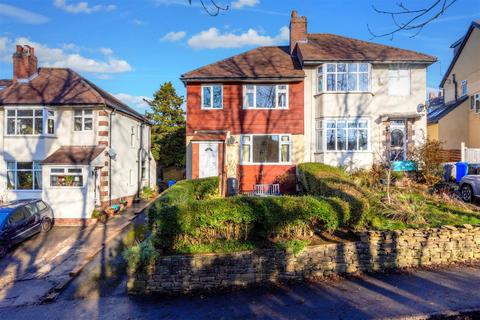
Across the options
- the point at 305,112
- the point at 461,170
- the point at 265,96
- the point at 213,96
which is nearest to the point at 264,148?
the point at 265,96

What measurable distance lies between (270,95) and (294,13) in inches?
246

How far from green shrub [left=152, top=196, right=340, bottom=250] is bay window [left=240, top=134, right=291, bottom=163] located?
10.0 m

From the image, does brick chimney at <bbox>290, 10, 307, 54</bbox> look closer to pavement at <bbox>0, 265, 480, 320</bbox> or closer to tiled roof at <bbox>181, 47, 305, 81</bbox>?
tiled roof at <bbox>181, 47, 305, 81</bbox>

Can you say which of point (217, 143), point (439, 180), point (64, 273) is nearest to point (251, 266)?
point (64, 273)

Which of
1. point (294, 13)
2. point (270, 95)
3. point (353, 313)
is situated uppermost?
point (294, 13)

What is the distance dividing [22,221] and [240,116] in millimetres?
11578

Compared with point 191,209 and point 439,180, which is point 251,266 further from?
point 439,180

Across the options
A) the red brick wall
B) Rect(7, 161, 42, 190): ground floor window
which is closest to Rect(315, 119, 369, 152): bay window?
the red brick wall

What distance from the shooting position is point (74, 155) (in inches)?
609

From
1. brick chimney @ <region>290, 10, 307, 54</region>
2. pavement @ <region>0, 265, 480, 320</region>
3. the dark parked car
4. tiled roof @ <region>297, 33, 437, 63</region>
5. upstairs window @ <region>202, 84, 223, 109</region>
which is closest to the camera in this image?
pavement @ <region>0, 265, 480, 320</region>

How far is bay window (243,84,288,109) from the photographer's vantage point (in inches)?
678

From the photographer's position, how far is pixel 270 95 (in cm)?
1728

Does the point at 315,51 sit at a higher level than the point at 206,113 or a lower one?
higher

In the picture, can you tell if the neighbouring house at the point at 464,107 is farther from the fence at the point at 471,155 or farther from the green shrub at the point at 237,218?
the green shrub at the point at 237,218
